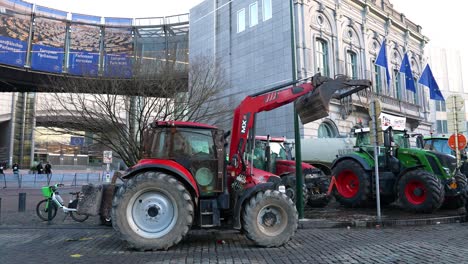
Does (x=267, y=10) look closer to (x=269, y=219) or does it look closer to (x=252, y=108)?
(x=252, y=108)

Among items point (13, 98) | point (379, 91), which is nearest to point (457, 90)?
point (379, 91)

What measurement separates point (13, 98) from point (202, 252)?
73755mm

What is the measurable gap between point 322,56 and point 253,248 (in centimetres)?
2421

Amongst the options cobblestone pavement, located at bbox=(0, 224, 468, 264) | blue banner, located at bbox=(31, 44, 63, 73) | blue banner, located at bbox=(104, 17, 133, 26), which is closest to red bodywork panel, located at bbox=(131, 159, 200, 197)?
cobblestone pavement, located at bbox=(0, 224, 468, 264)

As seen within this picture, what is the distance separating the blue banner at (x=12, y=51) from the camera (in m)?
38.1

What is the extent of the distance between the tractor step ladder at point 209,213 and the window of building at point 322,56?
23.0m

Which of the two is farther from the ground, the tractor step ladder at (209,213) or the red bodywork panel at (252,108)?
the red bodywork panel at (252,108)

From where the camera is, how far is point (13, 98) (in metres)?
68.4

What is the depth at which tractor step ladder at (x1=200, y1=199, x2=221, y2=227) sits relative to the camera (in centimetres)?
728

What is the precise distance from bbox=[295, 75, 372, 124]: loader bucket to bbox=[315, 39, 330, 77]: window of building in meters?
21.2

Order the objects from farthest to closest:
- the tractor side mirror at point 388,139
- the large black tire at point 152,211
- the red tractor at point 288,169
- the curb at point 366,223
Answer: the tractor side mirror at point 388,139 < the red tractor at point 288,169 < the curb at point 366,223 < the large black tire at point 152,211

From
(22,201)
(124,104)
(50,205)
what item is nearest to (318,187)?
(50,205)

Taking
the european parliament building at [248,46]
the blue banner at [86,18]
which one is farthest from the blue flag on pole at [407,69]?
the blue banner at [86,18]

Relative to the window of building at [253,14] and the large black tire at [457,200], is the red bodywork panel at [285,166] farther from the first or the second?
the window of building at [253,14]
